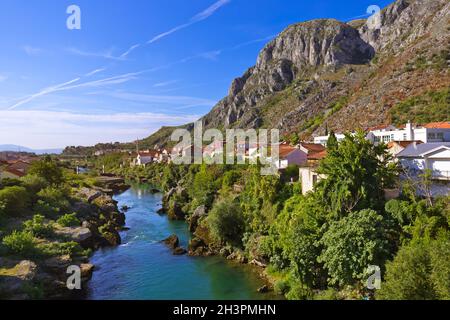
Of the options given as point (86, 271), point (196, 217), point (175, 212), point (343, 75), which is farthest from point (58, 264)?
point (343, 75)

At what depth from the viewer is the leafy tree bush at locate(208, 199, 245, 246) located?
106ft

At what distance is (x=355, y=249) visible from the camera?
20.2 m

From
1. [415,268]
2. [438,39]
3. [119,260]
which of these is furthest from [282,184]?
[438,39]

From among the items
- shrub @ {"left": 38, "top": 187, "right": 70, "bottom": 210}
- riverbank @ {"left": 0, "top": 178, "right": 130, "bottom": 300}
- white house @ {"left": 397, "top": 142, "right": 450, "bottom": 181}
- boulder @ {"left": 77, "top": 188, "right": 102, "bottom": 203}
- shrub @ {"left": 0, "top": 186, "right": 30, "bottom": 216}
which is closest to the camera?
riverbank @ {"left": 0, "top": 178, "right": 130, "bottom": 300}

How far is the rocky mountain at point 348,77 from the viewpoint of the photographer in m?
78.1

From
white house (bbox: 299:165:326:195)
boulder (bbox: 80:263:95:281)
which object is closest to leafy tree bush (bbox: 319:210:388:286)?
white house (bbox: 299:165:326:195)

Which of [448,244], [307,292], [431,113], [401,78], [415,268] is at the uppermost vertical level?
[401,78]

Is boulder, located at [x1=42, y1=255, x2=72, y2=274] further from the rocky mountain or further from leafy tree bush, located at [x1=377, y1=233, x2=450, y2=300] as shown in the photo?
the rocky mountain

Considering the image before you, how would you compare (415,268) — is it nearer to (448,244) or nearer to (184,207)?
(448,244)

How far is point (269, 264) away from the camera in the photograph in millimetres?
26766

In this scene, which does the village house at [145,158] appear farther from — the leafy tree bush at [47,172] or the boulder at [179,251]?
the boulder at [179,251]

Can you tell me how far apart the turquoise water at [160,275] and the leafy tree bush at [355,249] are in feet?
16.3

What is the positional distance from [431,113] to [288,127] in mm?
51829

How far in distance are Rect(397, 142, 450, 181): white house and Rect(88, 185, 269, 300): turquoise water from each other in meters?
16.2
